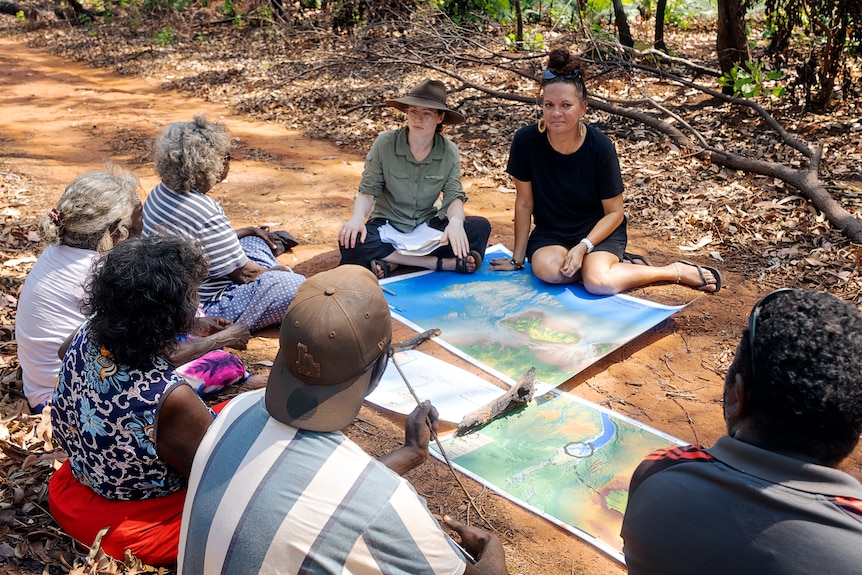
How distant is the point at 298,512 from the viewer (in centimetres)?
147

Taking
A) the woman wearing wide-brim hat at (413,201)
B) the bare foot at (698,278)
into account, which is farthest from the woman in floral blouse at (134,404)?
the bare foot at (698,278)

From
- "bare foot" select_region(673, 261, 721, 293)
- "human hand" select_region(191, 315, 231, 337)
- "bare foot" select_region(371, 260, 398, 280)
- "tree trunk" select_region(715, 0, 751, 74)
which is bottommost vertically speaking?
"bare foot" select_region(673, 261, 721, 293)

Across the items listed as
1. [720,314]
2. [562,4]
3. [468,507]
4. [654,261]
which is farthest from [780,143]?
[562,4]

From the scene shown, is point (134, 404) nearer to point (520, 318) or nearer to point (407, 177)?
point (520, 318)

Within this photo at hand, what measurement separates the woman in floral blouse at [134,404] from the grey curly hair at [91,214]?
0.89 meters

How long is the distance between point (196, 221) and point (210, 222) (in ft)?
0.23

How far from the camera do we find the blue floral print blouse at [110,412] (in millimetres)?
2064

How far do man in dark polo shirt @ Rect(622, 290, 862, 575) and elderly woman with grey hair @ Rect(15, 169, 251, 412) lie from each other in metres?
2.11

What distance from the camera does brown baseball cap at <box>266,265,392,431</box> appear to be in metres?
1.58

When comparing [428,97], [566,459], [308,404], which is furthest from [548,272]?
[308,404]

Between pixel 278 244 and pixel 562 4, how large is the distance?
8.86m

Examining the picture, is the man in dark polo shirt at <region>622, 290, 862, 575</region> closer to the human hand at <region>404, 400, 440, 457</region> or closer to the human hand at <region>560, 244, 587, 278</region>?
the human hand at <region>404, 400, 440, 457</region>

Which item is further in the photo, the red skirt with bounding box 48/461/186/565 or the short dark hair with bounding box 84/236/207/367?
the red skirt with bounding box 48/461/186/565

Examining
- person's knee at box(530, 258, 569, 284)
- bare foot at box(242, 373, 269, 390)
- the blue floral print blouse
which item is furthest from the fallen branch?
the blue floral print blouse
